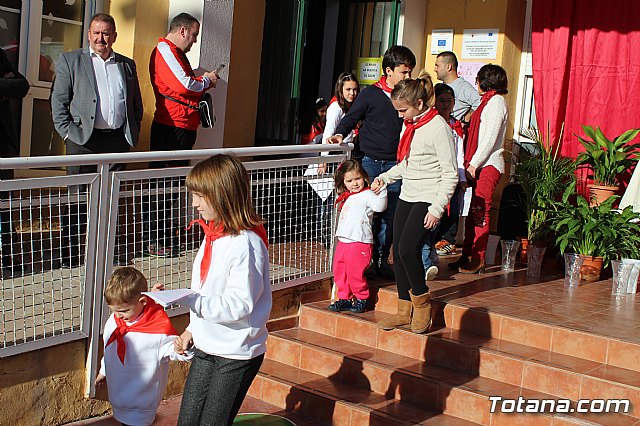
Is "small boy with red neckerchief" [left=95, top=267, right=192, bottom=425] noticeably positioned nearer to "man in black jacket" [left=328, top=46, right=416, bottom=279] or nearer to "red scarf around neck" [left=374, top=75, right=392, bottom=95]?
"man in black jacket" [left=328, top=46, right=416, bottom=279]

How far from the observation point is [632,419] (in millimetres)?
4785

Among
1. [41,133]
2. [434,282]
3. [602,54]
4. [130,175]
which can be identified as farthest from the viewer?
[602,54]

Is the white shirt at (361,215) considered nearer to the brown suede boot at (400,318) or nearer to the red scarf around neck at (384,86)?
the brown suede boot at (400,318)

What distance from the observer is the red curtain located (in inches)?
320

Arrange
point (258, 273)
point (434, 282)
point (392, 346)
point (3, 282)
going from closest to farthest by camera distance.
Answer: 1. point (258, 273)
2. point (3, 282)
3. point (392, 346)
4. point (434, 282)

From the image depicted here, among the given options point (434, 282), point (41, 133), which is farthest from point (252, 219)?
point (41, 133)

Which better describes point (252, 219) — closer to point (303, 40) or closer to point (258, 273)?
point (258, 273)

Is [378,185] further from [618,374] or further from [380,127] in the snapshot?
[618,374]

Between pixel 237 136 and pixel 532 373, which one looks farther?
pixel 237 136

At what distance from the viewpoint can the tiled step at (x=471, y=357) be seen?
16.7 feet

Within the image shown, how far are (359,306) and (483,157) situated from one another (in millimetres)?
1829

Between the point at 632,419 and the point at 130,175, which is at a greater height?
the point at 130,175

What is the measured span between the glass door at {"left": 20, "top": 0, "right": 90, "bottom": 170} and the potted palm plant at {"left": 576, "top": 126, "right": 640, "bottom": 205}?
4.76 metres

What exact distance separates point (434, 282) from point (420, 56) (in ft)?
11.4
